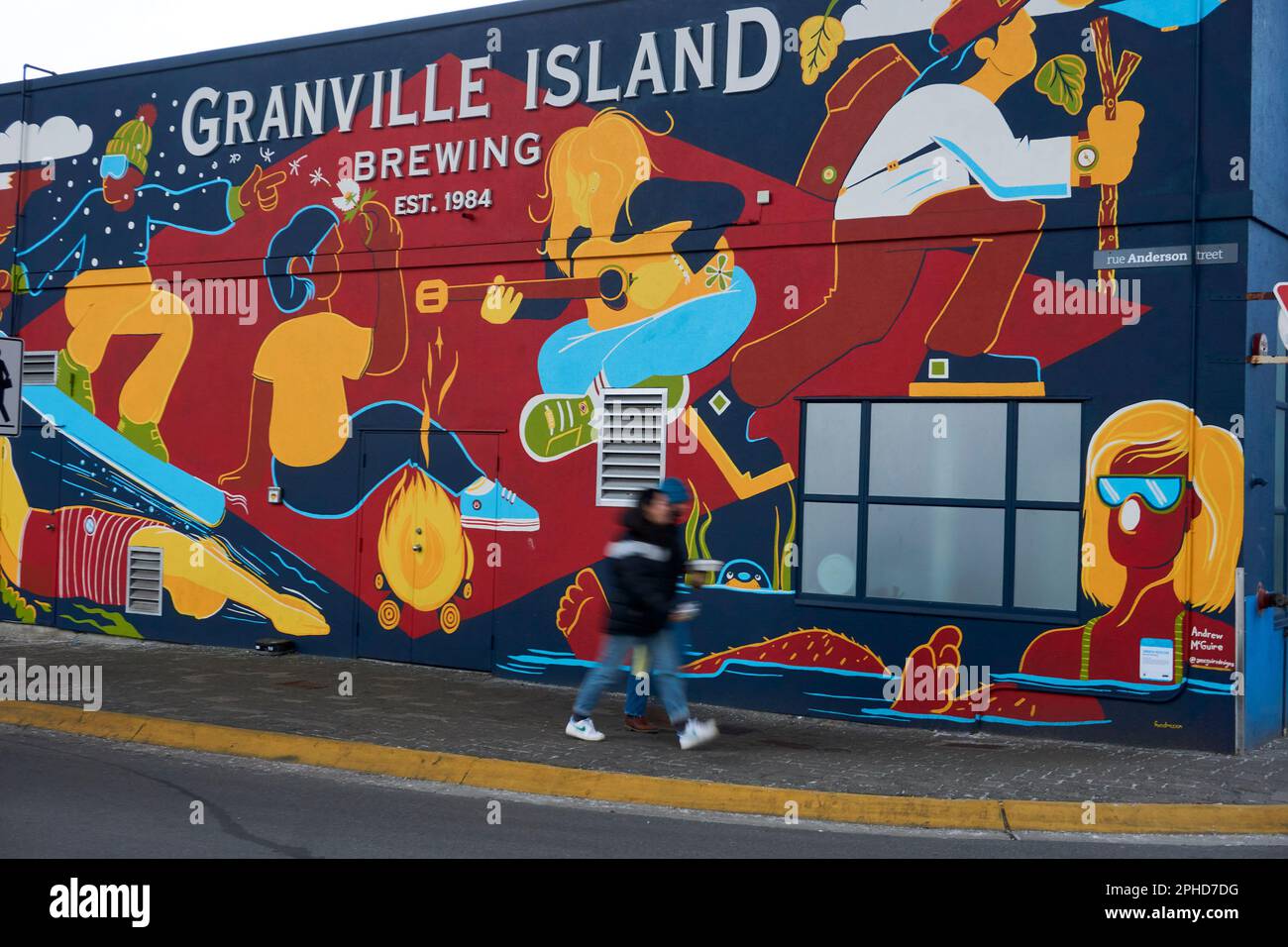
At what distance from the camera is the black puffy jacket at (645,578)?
9516 millimetres

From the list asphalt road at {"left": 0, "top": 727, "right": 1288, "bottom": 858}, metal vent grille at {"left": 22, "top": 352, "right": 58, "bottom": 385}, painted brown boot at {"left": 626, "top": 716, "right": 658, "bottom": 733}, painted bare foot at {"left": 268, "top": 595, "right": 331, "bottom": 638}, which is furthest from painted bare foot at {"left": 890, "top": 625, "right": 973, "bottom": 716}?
metal vent grille at {"left": 22, "top": 352, "right": 58, "bottom": 385}

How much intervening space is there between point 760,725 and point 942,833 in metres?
3.04

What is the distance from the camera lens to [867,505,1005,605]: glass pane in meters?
10.6

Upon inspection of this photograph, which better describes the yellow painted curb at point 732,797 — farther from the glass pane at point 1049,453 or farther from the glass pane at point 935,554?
the glass pane at point 1049,453

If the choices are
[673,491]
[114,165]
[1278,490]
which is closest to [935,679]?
[673,491]

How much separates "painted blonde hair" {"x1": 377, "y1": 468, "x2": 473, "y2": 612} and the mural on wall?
Result: 5cm

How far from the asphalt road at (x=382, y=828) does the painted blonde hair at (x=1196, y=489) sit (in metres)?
2.53

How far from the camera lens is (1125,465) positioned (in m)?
10.1

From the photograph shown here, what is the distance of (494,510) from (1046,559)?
5.24 m

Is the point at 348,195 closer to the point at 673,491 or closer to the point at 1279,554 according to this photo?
the point at 673,491

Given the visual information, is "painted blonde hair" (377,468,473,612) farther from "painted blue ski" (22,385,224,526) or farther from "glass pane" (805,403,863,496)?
"glass pane" (805,403,863,496)

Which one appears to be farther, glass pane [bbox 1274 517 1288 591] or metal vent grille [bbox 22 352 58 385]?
metal vent grille [bbox 22 352 58 385]

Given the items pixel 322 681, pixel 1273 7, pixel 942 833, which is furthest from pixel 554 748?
pixel 1273 7
